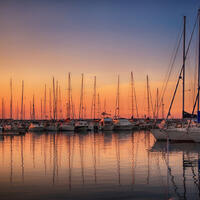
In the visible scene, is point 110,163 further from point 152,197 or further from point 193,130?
point 193,130

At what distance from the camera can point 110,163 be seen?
63.1ft

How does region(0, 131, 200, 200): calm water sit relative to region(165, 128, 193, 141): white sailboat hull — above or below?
below

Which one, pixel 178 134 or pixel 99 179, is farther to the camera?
pixel 178 134

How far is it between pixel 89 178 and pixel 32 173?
3.48 metres

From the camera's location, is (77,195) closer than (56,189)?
Yes

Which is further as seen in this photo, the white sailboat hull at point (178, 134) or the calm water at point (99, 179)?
the white sailboat hull at point (178, 134)

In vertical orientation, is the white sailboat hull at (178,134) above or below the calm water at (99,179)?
above

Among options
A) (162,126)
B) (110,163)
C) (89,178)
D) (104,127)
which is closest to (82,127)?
(104,127)

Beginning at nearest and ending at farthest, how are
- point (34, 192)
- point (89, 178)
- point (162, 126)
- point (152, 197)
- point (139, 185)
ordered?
point (152, 197) → point (34, 192) → point (139, 185) → point (89, 178) → point (162, 126)

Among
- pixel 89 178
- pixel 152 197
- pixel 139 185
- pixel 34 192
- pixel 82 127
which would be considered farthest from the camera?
pixel 82 127

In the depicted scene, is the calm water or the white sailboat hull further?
the white sailboat hull

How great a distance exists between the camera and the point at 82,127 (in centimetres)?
7562

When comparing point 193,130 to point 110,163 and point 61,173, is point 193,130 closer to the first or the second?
point 110,163

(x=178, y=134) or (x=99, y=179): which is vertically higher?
(x=178, y=134)
